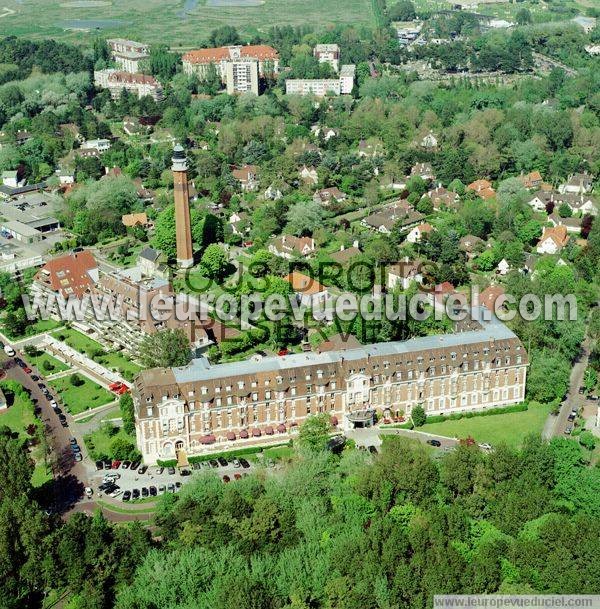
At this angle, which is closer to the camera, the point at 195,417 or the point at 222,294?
the point at 195,417

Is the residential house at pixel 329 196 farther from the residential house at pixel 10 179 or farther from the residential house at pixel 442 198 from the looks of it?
the residential house at pixel 10 179

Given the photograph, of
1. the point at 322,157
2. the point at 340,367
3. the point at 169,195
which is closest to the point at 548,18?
the point at 322,157

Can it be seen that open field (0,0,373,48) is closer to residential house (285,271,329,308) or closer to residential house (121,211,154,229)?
residential house (121,211,154,229)

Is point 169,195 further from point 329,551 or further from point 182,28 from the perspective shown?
point 182,28

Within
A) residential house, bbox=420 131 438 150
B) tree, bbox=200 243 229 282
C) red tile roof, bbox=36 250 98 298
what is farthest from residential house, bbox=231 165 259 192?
red tile roof, bbox=36 250 98 298

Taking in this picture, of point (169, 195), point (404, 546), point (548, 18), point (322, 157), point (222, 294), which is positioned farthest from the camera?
point (548, 18)

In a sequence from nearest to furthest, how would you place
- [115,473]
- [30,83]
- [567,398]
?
[115,473], [567,398], [30,83]

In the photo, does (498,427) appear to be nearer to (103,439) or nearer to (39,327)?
(103,439)
